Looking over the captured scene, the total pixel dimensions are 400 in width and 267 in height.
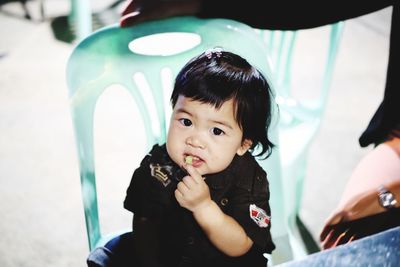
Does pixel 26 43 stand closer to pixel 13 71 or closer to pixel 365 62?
pixel 13 71

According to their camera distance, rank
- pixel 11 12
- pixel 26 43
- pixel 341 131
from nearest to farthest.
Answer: pixel 341 131, pixel 26 43, pixel 11 12

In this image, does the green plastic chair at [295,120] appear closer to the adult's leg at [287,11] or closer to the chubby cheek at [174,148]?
the adult's leg at [287,11]

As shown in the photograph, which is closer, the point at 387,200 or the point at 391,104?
the point at 387,200

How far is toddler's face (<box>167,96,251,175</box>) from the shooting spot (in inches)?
26.9

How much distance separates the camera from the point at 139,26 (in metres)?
0.90

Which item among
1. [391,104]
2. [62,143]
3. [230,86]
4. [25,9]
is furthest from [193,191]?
[25,9]

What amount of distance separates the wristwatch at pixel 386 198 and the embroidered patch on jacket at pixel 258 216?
14.8 inches

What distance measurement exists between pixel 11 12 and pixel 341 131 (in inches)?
105

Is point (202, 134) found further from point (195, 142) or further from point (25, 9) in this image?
A: point (25, 9)

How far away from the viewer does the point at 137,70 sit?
0.98 m

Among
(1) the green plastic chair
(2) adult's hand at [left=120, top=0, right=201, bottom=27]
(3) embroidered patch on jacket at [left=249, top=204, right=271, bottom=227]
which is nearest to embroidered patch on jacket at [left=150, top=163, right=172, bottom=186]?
(3) embroidered patch on jacket at [left=249, top=204, right=271, bottom=227]

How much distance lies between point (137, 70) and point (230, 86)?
1.19 ft

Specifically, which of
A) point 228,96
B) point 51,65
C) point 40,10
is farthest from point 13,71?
point 228,96

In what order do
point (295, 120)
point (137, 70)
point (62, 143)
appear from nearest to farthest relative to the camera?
1. point (137, 70)
2. point (295, 120)
3. point (62, 143)
